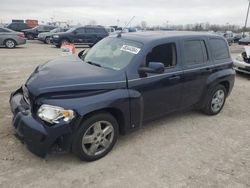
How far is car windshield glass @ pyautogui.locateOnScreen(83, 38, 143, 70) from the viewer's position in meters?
4.22

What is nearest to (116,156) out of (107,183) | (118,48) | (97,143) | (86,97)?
(97,143)

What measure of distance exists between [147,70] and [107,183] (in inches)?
68.2

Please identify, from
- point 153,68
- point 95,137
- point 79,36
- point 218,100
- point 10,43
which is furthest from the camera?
point 79,36

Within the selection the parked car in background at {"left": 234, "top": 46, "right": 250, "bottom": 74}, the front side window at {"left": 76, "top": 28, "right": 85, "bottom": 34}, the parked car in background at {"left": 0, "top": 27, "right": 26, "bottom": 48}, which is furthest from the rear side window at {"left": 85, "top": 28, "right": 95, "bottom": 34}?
the parked car in background at {"left": 234, "top": 46, "right": 250, "bottom": 74}

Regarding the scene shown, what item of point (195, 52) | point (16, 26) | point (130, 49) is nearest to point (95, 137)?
point (130, 49)

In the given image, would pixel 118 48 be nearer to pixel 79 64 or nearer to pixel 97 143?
pixel 79 64

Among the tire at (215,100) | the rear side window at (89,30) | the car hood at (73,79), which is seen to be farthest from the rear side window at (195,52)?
the rear side window at (89,30)

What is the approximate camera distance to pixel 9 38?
57.5 ft

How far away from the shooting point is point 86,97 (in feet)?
11.7

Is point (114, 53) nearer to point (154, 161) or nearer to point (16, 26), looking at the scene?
point (154, 161)

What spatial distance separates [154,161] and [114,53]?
1871mm

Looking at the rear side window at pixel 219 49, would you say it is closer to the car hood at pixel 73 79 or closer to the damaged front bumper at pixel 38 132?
the car hood at pixel 73 79

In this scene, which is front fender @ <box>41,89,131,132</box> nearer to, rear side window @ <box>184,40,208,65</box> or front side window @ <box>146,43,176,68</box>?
front side window @ <box>146,43,176,68</box>

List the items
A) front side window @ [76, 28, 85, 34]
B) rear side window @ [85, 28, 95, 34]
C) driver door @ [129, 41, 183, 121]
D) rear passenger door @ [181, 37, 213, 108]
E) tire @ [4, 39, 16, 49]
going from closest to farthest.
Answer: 1. driver door @ [129, 41, 183, 121]
2. rear passenger door @ [181, 37, 213, 108]
3. tire @ [4, 39, 16, 49]
4. front side window @ [76, 28, 85, 34]
5. rear side window @ [85, 28, 95, 34]
